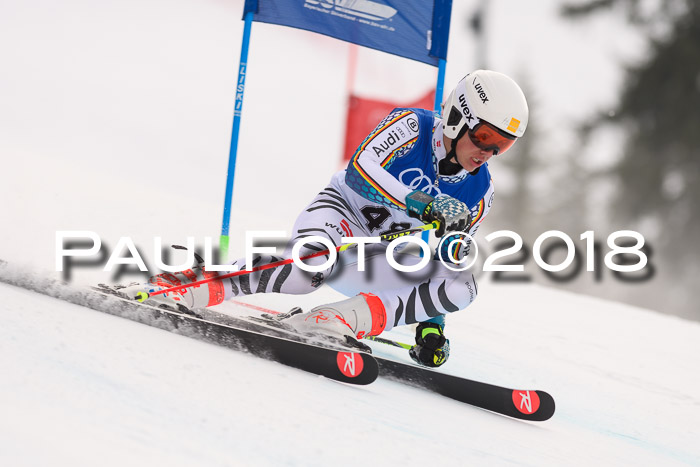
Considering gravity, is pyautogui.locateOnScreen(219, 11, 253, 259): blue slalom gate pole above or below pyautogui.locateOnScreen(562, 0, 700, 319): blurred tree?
below

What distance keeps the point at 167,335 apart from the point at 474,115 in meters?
1.53

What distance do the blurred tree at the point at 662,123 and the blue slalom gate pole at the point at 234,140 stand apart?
1805 cm

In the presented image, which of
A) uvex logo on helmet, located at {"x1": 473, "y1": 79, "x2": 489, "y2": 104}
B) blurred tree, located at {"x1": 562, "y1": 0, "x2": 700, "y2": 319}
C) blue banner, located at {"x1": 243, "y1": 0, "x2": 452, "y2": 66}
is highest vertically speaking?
blurred tree, located at {"x1": 562, "y1": 0, "x2": 700, "y2": 319}

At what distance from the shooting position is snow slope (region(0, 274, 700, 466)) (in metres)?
1.54

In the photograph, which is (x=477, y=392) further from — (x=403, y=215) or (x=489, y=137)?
(x=489, y=137)

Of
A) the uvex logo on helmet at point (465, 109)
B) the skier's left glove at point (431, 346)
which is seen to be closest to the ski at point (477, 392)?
the skier's left glove at point (431, 346)

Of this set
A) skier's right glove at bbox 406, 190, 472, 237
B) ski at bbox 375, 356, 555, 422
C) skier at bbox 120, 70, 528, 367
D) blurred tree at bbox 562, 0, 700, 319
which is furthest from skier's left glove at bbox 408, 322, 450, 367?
blurred tree at bbox 562, 0, 700, 319

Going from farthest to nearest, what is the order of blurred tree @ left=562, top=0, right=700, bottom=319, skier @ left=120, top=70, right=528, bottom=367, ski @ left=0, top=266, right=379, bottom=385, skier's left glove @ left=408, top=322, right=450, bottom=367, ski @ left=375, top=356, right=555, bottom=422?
blurred tree @ left=562, top=0, right=700, bottom=319 < skier's left glove @ left=408, top=322, right=450, bottom=367 < skier @ left=120, top=70, right=528, bottom=367 < ski @ left=375, top=356, right=555, bottom=422 < ski @ left=0, top=266, right=379, bottom=385

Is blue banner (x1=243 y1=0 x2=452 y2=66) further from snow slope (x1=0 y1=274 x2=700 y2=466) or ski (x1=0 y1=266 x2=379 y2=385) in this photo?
ski (x1=0 y1=266 x2=379 y2=385)

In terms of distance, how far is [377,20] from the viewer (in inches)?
178

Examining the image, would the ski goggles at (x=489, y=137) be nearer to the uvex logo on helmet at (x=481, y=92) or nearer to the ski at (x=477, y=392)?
the uvex logo on helmet at (x=481, y=92)

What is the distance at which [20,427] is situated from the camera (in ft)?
4.80

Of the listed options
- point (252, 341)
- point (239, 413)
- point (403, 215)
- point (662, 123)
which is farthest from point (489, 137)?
point (662, 123)

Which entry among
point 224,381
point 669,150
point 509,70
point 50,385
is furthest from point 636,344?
point 509,70
